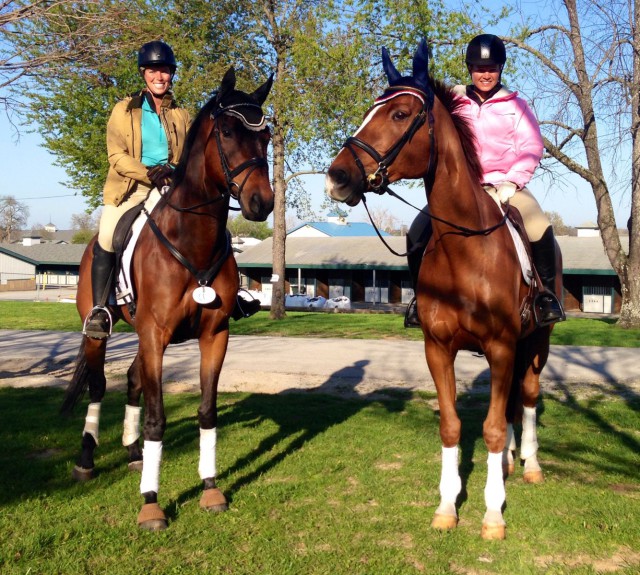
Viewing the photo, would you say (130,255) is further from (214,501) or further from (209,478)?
(214,501)

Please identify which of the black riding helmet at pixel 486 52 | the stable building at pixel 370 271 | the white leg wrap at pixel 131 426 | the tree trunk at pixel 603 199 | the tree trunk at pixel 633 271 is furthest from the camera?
the stable building at pixel 370 271

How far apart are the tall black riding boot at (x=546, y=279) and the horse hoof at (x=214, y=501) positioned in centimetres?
293

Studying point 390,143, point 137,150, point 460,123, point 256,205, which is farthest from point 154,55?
point 460,123

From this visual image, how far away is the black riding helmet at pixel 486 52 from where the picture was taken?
17.5 feet

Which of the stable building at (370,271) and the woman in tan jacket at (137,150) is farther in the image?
the stable building at (370,271)

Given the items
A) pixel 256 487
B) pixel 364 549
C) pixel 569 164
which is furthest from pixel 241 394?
pixel 569 164

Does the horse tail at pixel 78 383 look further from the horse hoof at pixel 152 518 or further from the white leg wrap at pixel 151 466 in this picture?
the horse hoof at pixel 152 518

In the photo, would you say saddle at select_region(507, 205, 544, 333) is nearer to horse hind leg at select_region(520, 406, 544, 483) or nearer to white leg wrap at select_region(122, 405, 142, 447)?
horse hind leg at select_region(520, 406, 544, 483)

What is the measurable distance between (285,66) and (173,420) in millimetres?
21900

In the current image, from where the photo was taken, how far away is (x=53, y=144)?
29422mm

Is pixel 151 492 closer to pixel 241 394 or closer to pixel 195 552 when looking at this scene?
pixel 195 552

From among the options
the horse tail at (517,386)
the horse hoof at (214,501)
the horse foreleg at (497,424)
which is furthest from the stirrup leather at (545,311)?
the horse hoof at (214,501)

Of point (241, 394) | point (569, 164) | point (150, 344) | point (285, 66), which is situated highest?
point (285, 66)

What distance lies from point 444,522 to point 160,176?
3544 mm
